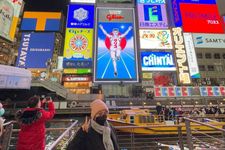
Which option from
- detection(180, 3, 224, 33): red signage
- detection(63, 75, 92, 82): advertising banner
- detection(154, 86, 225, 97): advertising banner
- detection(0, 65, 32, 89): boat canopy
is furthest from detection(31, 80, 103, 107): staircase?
detection(180, 3, 224, 33): red signage

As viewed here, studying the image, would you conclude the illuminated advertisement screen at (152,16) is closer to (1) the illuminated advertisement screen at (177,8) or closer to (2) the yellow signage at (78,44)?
(1) the illuminated advertisement screen at (177,8)

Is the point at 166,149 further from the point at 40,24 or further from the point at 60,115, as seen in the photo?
the point at 40,24

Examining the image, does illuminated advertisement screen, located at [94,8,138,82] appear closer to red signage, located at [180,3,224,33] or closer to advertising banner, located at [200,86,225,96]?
advertising banner, located at [200,86,225,96]

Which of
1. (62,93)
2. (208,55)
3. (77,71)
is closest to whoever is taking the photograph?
(62,93)

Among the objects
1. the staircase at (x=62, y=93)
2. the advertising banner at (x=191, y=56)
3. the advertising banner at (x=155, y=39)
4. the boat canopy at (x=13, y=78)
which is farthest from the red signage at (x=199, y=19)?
the boat canopy at (x=13, y=78)

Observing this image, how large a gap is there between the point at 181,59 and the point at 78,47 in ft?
59.4

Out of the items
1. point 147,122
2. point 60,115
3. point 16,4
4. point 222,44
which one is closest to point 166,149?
point 147,122

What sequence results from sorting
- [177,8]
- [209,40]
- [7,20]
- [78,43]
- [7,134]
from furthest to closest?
[209,40]
[177,8]
[78,43]
[7,20]
[7,134]

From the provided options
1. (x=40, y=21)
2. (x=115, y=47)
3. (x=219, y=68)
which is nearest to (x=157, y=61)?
(x=115, y=47)

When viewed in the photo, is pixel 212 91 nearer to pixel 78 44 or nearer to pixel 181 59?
pixel 181 59

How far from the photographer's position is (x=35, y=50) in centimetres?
4825

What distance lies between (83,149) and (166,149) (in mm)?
6463

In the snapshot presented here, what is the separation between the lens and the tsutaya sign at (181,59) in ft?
109

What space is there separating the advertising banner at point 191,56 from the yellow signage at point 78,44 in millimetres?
17778
